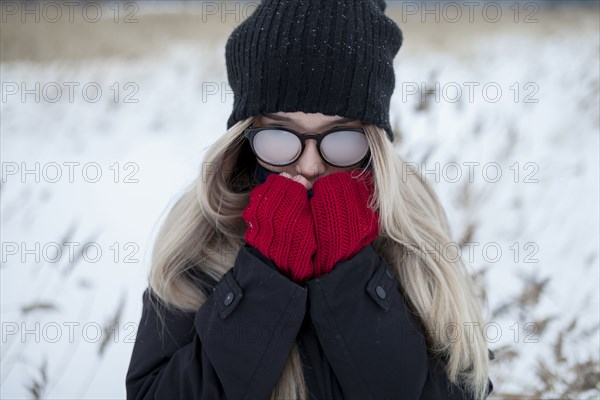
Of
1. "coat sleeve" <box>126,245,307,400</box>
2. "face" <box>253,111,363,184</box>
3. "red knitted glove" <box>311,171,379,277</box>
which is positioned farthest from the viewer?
"face" <box>253,111,363,184</box>

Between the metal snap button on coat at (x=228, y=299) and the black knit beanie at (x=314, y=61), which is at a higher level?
the black knit beanie at (x=314, y=61)

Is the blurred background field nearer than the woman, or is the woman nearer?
the woman

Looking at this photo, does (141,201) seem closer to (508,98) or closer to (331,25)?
(331,25)

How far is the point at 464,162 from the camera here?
411 cm

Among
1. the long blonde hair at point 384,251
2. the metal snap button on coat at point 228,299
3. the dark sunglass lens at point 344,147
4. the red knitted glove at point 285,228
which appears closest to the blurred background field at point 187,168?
the long blonde hair at point 384,251

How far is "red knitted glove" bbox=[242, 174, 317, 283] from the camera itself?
143 cm

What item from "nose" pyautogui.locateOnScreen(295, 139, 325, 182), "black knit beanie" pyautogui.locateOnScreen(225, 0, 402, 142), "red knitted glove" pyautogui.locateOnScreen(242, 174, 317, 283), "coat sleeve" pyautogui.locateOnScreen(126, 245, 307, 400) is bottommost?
"coat sleeve" pyautogui.locateOnScreen(126, 245, 307, 400)

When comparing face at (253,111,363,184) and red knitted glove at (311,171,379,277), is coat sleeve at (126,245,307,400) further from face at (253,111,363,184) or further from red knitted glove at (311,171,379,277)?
face at (253,111,363,184)

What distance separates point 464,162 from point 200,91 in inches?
132

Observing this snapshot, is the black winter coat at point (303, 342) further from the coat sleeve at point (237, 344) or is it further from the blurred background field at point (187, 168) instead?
the blurred background field at point (187, 168)

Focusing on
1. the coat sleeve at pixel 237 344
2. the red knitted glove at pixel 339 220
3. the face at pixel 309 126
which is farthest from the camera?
the face at pixel 309 126

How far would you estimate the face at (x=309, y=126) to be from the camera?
1566 mm

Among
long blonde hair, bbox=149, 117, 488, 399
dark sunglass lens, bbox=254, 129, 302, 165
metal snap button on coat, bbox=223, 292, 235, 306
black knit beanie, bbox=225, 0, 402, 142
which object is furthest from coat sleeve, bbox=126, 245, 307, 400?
black knit beanie, bbox=225, 0, 402, 142

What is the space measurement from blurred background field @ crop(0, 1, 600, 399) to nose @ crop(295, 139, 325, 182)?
1.00 meters
